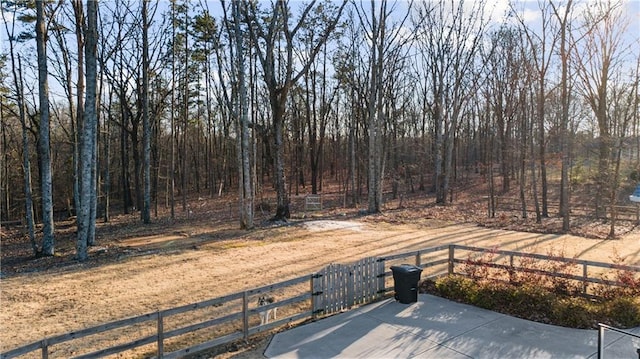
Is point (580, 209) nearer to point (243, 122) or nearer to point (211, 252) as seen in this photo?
point (243, 122)

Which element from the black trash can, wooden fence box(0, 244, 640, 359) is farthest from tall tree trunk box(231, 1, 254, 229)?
the black trash can

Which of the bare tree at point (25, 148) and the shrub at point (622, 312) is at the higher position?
the bare tree at point (25, 148)

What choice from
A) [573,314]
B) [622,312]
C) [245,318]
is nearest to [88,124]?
[245,318]

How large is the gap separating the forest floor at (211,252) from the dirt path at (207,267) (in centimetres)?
3

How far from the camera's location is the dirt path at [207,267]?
7.23m

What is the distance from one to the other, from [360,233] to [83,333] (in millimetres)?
11909

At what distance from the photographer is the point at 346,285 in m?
7.21

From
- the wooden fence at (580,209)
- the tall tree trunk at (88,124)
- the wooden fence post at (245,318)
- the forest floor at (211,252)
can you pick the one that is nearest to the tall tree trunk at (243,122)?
the forest floor at (211,252)

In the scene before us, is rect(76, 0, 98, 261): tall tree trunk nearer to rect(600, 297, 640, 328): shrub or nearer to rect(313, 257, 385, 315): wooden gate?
rect(313, 257, 385, 315): wooden gate

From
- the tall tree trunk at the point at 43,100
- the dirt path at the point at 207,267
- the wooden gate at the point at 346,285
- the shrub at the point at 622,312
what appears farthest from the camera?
the tall tree trunk at the point at 43,100

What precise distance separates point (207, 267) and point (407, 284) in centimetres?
556

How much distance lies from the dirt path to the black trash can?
311 centimetres

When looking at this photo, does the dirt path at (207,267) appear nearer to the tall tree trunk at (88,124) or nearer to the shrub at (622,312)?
the tall tree trunk at (88,124)

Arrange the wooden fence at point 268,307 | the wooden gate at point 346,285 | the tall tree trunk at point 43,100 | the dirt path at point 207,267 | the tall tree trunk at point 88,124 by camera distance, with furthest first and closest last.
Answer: the tall tree trunk at point 43,100, the tall tree trunk at point 88,124, the dirt path at point 207,267, the wooden gate at point 346,285, the wooden fence at point 268,307
